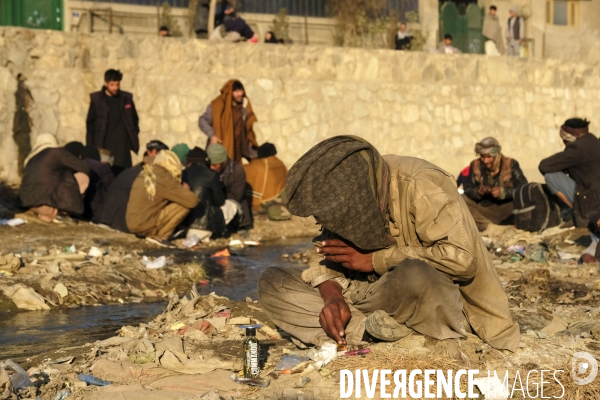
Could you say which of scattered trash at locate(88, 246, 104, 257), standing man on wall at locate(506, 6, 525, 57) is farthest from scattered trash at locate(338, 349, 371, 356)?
standing man on wall at locate(506, 6, 525, 57)

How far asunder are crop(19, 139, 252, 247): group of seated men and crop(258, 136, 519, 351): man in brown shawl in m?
5.68

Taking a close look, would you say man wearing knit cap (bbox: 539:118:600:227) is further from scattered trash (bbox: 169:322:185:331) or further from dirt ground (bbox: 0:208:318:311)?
scattered trash (bbox: 169:322:185:331)

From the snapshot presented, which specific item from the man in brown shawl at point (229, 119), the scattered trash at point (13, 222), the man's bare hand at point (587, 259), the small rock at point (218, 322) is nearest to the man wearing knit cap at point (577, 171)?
the man's bare hand at point (587, 259)

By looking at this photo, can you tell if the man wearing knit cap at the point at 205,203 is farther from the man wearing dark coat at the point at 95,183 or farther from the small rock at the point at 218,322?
the small rock at the point at 218,322

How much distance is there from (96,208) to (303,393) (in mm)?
7231

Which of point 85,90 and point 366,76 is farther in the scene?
point 366,76

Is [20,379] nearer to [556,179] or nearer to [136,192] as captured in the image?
[136,192]

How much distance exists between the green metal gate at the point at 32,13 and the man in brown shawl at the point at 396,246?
45.6 feet

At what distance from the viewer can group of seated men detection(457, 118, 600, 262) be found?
32.0 ft

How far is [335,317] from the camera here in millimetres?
4434

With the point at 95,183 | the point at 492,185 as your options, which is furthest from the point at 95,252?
the point at 492,185

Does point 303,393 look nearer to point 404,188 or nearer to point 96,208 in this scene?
point 404,188

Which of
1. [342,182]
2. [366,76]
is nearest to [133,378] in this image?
[342,182]

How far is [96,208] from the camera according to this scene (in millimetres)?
Result: 10859
